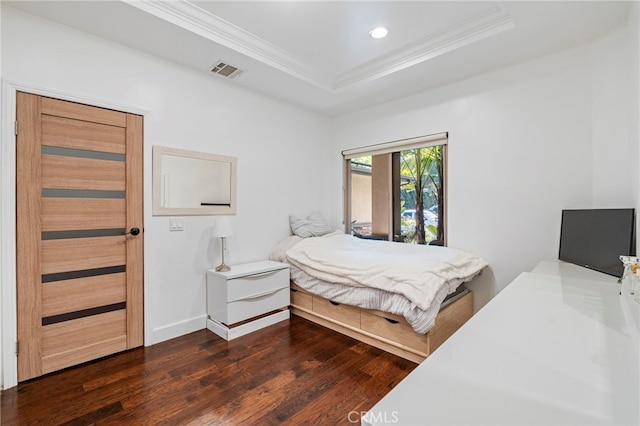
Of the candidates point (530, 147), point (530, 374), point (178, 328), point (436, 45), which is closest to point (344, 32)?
point (436, 45)

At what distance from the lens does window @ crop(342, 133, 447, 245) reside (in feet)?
10.9

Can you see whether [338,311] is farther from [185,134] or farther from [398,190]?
[185,134]

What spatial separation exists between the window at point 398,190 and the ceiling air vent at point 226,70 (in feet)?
5.82

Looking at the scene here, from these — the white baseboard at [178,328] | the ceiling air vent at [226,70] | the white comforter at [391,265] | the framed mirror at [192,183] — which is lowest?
the white baseboard at [178,328]

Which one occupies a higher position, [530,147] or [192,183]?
[530,147]

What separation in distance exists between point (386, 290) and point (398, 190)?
175cm

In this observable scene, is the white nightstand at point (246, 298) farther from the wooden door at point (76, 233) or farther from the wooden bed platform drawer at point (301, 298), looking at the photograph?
the wooden door at point (76, 233)

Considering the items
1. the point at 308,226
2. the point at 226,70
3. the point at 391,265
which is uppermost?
the point at 226,70

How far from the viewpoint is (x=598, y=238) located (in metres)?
1.98

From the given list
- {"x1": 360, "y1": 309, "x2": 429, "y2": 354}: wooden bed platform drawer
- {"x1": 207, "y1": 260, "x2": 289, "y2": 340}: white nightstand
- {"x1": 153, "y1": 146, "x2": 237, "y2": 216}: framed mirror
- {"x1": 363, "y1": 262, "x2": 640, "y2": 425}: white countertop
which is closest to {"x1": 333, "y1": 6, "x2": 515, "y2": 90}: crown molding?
{"x1": 153, "y1": 146, "x2": 237, "y2": 216}: framed mirror

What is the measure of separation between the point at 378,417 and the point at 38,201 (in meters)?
2.60

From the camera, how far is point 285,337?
2.66m

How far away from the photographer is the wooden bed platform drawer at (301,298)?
3.07 metres

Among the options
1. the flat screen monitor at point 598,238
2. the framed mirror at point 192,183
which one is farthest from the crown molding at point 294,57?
the flat screen monitor at point 598,238
